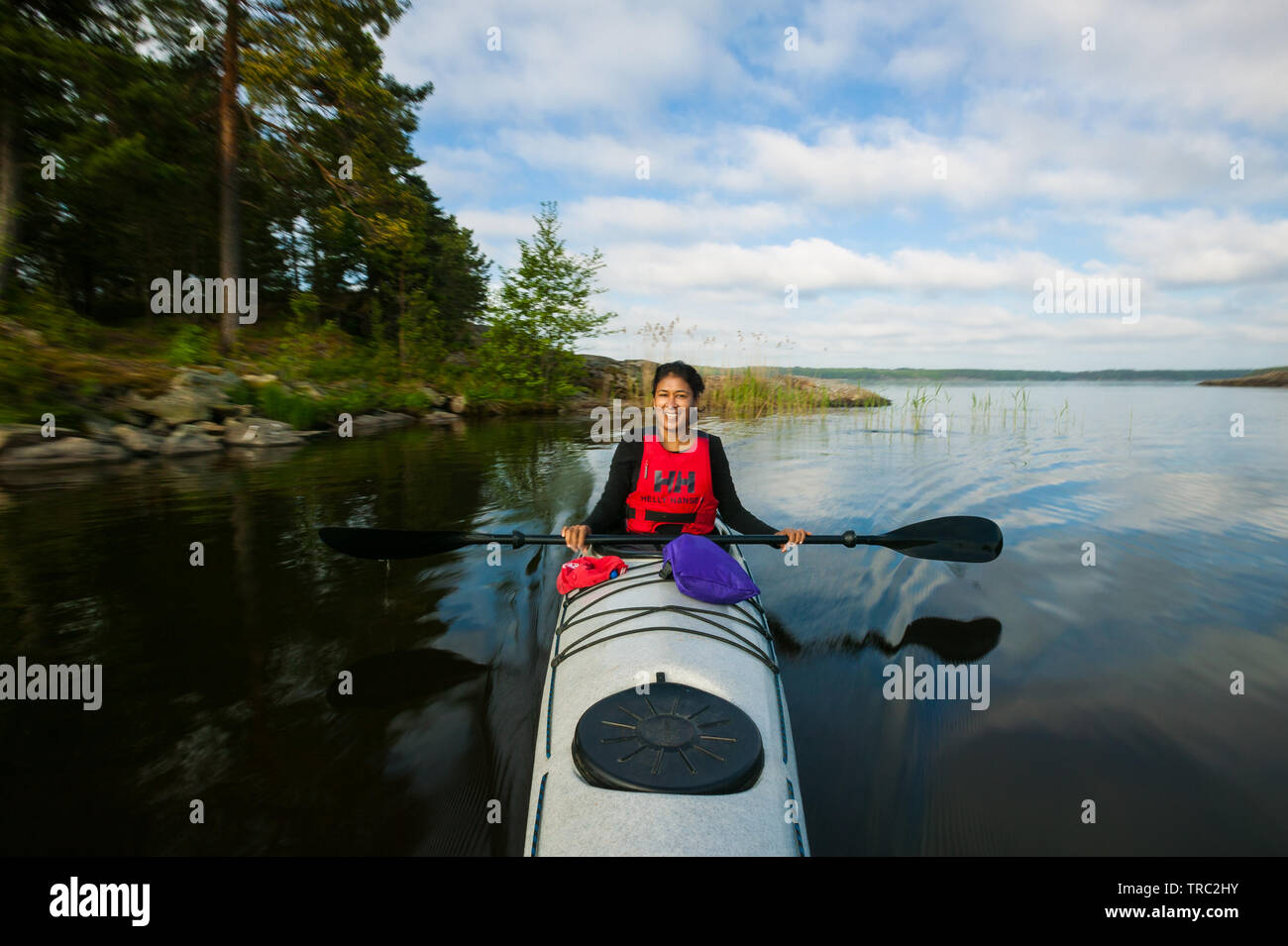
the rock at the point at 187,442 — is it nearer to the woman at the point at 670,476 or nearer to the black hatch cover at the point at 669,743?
the woman at the point at 670,476

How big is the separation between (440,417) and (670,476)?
1610 centimetres

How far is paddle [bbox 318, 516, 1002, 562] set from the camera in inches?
139

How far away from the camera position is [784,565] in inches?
218

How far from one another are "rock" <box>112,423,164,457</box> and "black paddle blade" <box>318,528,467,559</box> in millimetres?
8433

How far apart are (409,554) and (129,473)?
7218 mm

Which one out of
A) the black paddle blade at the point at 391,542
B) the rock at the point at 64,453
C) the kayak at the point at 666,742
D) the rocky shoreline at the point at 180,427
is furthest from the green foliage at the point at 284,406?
the kayak at the point at 666,742

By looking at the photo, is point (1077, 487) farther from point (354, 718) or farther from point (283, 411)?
point (283, 411)

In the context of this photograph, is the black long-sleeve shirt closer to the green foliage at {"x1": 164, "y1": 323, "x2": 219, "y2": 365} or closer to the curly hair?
the curly hair

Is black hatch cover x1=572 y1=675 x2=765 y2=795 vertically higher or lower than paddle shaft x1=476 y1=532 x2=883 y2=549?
lower

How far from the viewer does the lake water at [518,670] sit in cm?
223

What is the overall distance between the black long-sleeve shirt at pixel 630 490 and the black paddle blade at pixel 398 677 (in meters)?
1.22

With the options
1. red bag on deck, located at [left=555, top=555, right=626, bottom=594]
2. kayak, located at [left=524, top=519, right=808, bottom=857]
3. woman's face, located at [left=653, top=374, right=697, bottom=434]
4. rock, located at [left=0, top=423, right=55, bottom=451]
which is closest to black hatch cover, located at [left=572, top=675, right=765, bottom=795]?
kayak, located at [left=524, top=519, right=808, bottom=857]

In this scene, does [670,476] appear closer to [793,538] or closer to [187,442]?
[793,538]
